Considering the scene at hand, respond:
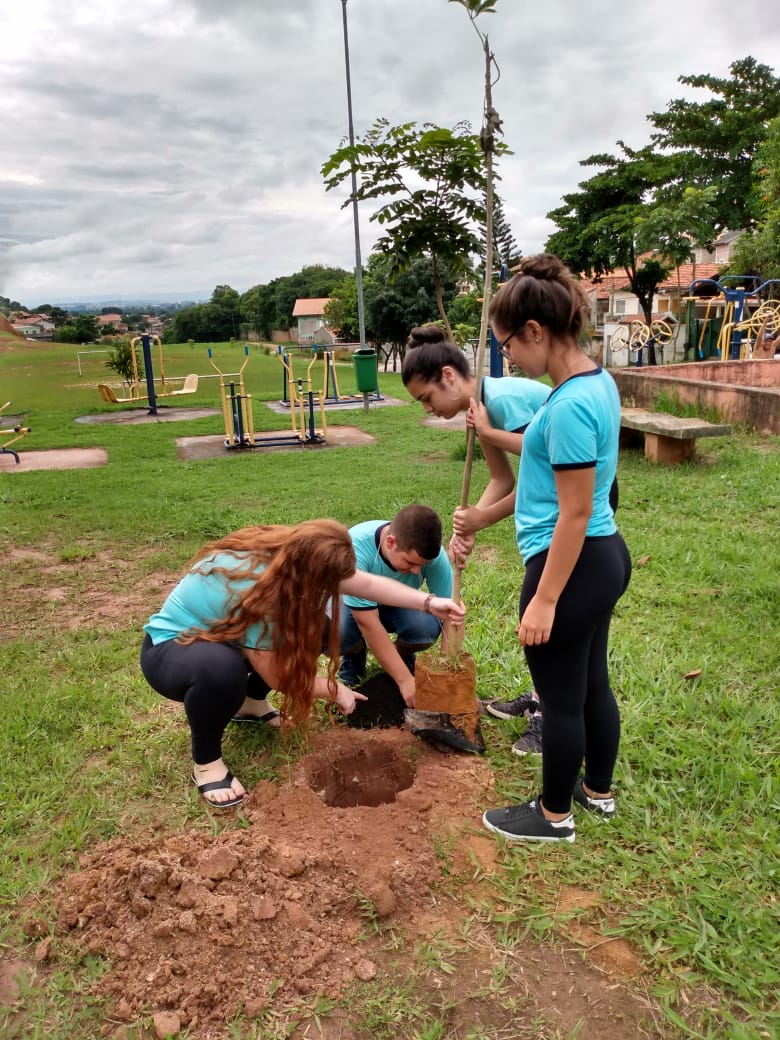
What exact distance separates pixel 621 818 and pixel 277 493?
16.9 feet

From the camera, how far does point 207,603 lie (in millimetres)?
2285

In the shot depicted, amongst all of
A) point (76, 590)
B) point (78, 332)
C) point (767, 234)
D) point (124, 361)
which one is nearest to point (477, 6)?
point (76, 590)

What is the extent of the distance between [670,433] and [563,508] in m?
4.94

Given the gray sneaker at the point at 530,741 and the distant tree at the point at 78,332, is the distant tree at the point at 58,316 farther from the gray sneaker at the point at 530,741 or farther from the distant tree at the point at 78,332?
the gray sneaker at the point at 530,741

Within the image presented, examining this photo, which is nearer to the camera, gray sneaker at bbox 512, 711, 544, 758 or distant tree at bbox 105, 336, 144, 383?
gray sneaker at bbox 512, 711, 544, 758

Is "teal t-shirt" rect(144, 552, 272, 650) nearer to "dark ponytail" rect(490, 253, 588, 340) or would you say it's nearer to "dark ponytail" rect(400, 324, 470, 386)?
"dark ponytail" rect(400, 324, 470, 386)

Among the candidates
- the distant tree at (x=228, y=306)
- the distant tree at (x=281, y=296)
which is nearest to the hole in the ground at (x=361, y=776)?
the distant tree at (x=228, y=306)

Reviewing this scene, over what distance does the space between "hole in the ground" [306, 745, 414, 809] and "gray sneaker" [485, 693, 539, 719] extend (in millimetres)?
423

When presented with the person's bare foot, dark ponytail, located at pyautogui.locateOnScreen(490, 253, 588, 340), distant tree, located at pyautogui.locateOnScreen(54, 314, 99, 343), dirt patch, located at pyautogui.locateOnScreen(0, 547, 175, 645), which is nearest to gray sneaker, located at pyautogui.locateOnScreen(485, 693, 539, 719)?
the person's bare foot

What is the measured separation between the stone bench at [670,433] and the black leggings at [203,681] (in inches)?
189

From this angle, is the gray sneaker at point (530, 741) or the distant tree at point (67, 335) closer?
the gray sneaker at point (530, 741)

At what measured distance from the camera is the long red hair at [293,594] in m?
2.09

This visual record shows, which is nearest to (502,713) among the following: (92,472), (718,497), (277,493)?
(718,497)

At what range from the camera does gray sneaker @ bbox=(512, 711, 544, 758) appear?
248 cm
